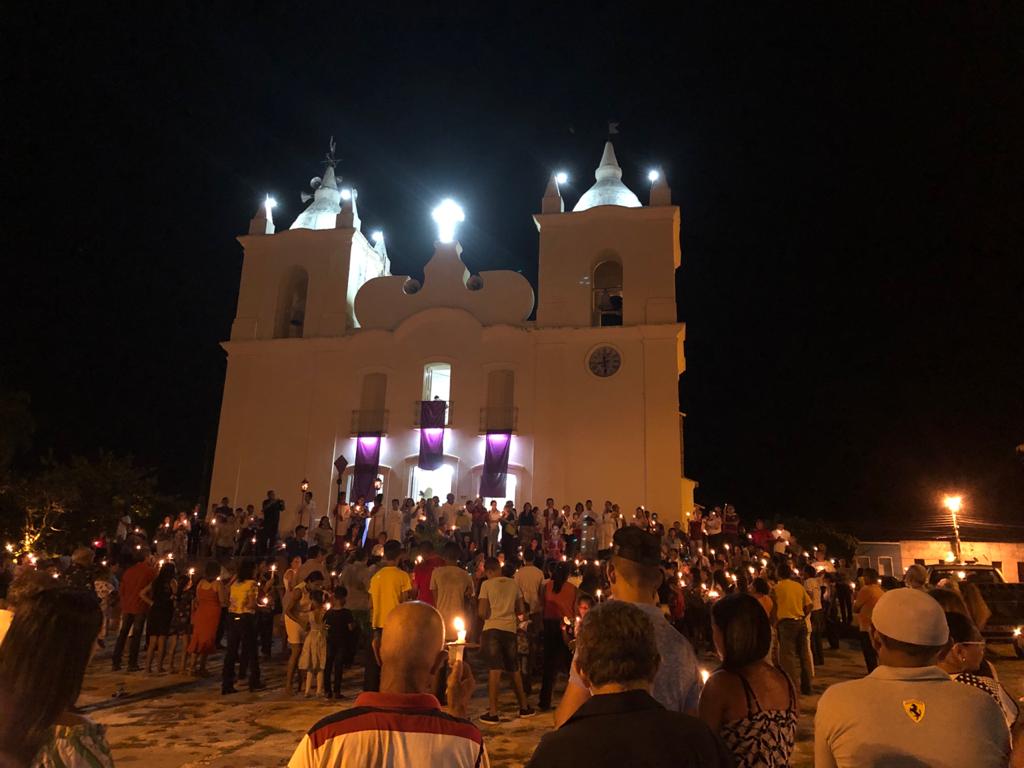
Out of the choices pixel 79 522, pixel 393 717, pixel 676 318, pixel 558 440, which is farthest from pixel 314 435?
pixel 393 717

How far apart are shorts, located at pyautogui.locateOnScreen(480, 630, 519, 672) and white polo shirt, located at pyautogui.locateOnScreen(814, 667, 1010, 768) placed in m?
5.64

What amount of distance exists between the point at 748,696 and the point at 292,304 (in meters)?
26.4

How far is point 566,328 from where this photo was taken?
23281 mm

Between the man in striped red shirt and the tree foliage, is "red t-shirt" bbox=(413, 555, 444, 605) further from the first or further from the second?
the tree foliage

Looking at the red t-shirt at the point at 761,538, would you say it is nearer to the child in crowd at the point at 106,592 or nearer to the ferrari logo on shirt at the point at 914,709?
the child in crowd at the point at 106,592

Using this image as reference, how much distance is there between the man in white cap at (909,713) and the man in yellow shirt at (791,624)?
6313 mm

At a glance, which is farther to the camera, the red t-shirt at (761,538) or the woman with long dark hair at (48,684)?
the red t-shirt at (761,538)

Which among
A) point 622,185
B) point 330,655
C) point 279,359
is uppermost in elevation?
point 622,185

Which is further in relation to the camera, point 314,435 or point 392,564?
point 314,435

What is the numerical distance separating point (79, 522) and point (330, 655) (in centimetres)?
2248

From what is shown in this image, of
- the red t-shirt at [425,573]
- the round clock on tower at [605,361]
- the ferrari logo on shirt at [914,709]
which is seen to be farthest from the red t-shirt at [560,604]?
the round clock on tower at [605,361]

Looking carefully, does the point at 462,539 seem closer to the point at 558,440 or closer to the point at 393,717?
the point at 558,440

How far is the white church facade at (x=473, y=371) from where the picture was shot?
22.2 metres

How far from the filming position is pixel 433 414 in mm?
23172
